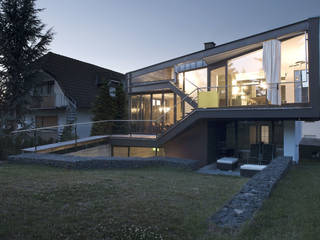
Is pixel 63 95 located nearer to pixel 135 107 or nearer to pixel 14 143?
pixel 135 107

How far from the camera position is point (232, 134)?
48.0 feet

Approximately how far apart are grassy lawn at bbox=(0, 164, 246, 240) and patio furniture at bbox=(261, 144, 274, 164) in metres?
6.54

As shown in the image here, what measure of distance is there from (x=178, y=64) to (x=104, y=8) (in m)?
9.52

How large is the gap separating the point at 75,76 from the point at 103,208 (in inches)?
801

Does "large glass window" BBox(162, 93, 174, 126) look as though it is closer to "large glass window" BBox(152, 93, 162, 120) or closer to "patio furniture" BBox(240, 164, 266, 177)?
"large glass window" BBox(152, 93, 162, 120)

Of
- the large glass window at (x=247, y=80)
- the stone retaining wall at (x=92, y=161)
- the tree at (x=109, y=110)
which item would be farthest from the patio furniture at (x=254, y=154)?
the tree at (x=109, y=110)

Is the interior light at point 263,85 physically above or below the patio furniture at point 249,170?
above

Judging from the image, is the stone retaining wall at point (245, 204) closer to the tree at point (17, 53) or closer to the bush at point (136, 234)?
the bush at point (136, 234)

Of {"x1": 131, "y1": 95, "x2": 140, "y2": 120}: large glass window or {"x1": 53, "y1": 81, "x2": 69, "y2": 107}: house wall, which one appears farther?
{"x1": 53, "y1": 81, "x2": 69, "y2": 107}: house wall

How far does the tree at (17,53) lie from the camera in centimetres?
1599

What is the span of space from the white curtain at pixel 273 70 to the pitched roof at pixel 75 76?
1267 centimetres

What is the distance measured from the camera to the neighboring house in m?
20.1

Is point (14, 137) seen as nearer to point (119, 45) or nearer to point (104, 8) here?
point (104, 8)

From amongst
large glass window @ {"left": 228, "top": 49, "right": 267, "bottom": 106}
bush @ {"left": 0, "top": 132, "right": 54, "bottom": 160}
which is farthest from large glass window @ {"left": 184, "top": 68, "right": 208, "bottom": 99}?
bush @ {"left": 0, "top": 132, "right": 54, "bottom": 160}
